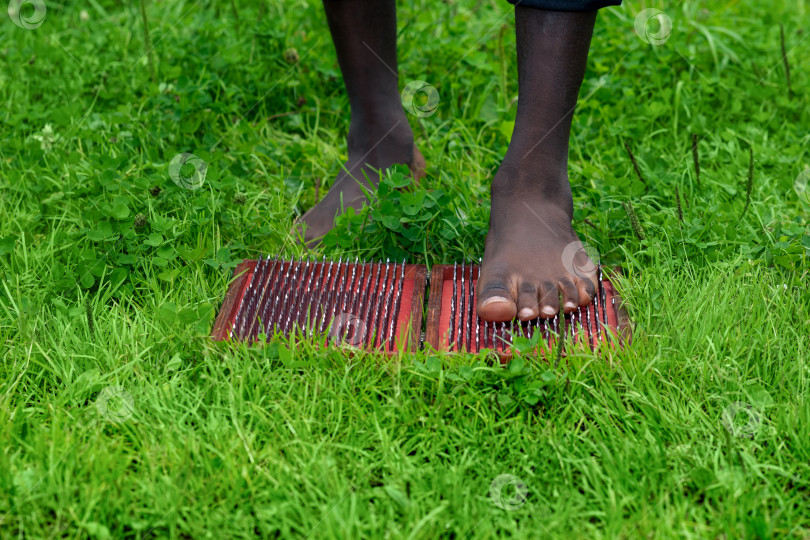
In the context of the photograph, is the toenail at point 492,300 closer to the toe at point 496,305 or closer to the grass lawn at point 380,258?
the toe at point 496,305

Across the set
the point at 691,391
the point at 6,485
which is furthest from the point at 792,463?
the point at 6,485

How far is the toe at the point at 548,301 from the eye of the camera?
1.84 m

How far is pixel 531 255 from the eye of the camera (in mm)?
1932

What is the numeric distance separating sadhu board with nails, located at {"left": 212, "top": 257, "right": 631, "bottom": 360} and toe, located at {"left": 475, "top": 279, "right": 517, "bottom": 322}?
3 centimetres

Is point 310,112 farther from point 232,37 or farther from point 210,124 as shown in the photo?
point 232,37

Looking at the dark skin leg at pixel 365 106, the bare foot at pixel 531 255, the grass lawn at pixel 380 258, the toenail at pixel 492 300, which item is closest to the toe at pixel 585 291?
the bare foot at pixel 531 255

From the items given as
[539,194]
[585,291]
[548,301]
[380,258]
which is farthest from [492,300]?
[380,258]

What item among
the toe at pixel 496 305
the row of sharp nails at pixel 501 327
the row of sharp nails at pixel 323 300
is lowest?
the row of sharp nails at pixel 501 327

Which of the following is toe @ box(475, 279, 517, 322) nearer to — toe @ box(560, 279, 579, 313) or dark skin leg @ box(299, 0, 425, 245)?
toe @ box(560, 279, 579, 313)

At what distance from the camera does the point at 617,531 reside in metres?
1.33

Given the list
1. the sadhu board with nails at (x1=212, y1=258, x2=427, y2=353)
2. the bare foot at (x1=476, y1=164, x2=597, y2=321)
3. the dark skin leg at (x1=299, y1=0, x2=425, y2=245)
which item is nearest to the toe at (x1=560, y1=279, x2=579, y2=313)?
the bare foot at (x1=476, y1=164, x2=597, y2=321)

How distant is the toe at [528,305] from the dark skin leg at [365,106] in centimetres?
68

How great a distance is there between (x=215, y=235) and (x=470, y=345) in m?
0.90

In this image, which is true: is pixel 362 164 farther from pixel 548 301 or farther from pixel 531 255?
pixel 548 301
